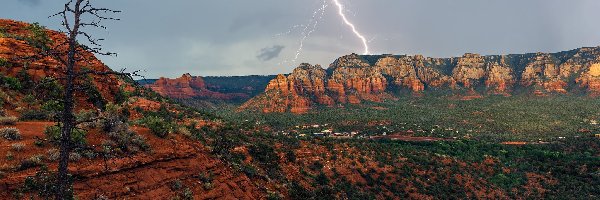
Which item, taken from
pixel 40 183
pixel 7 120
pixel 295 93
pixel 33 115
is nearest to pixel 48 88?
pixel 40 183

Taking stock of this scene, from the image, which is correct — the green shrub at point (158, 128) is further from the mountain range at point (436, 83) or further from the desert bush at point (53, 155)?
the mountain range at point (436, 83)

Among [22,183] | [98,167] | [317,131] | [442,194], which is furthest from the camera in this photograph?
[317,131]

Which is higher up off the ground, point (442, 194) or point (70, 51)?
point (70, 51)

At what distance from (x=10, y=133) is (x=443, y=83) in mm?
189857

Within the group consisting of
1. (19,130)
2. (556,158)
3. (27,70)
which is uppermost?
(27,70)

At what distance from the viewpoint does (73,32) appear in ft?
30.2

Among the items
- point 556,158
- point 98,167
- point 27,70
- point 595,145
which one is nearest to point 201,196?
point 98,167

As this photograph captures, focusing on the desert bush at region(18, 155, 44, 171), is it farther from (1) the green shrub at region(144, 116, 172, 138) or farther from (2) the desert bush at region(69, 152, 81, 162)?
(1) the green shrub at region(144, 116, 172, 138)

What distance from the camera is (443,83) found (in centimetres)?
18962

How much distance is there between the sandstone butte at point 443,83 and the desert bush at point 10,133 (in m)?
131

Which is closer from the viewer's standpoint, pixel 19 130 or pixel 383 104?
pixel 19 130

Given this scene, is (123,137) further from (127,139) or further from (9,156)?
(9,156)

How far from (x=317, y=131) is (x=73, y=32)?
97.8 meters

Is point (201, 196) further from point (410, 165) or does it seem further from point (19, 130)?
point (410, 165)
